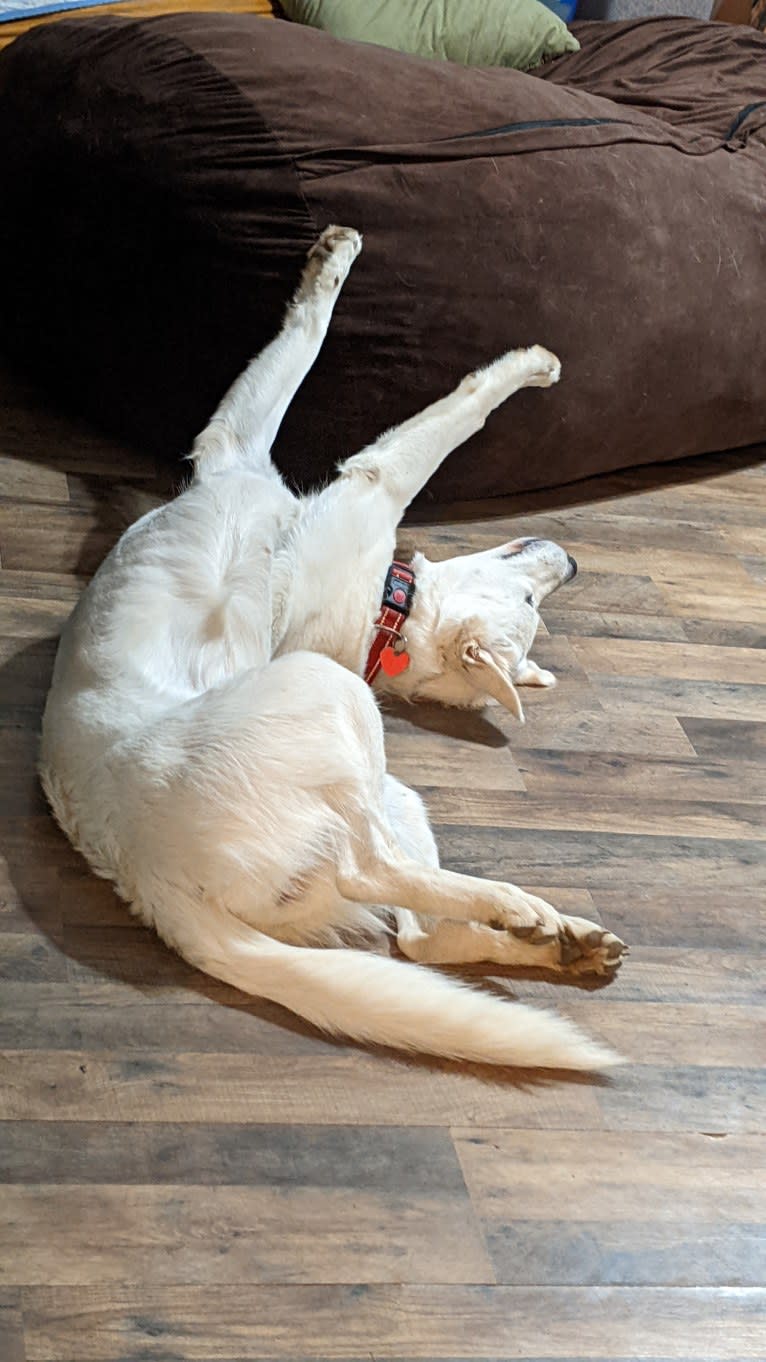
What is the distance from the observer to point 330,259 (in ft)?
8.78

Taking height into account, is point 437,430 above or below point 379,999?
above

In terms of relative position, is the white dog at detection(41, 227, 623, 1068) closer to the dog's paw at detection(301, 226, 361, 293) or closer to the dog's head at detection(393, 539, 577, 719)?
the dog's head at detection(393, 539, 577, 719)

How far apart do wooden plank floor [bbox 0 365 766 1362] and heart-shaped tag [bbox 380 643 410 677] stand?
0.09 metres

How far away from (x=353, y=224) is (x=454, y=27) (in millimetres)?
1538

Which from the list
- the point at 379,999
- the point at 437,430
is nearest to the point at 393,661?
the point at 437,430

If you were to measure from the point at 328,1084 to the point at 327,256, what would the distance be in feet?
5.22

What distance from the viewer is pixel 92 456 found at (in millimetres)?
3033

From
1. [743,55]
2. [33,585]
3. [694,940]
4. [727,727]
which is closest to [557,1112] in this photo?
[694,940]

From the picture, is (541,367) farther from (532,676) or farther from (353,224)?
(532,676)

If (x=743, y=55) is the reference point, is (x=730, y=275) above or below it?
below

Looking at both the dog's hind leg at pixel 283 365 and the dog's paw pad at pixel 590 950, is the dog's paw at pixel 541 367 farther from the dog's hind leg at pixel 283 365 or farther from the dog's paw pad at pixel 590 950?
the dog's paw pad at pixel 590 950

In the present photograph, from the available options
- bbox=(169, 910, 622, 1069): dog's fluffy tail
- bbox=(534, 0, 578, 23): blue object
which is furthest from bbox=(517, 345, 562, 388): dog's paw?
bbox=(534, 0, 578, 23): blue object

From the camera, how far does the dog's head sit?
252 centimetres

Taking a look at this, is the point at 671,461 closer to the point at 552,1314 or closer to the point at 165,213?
the point at 165,213
